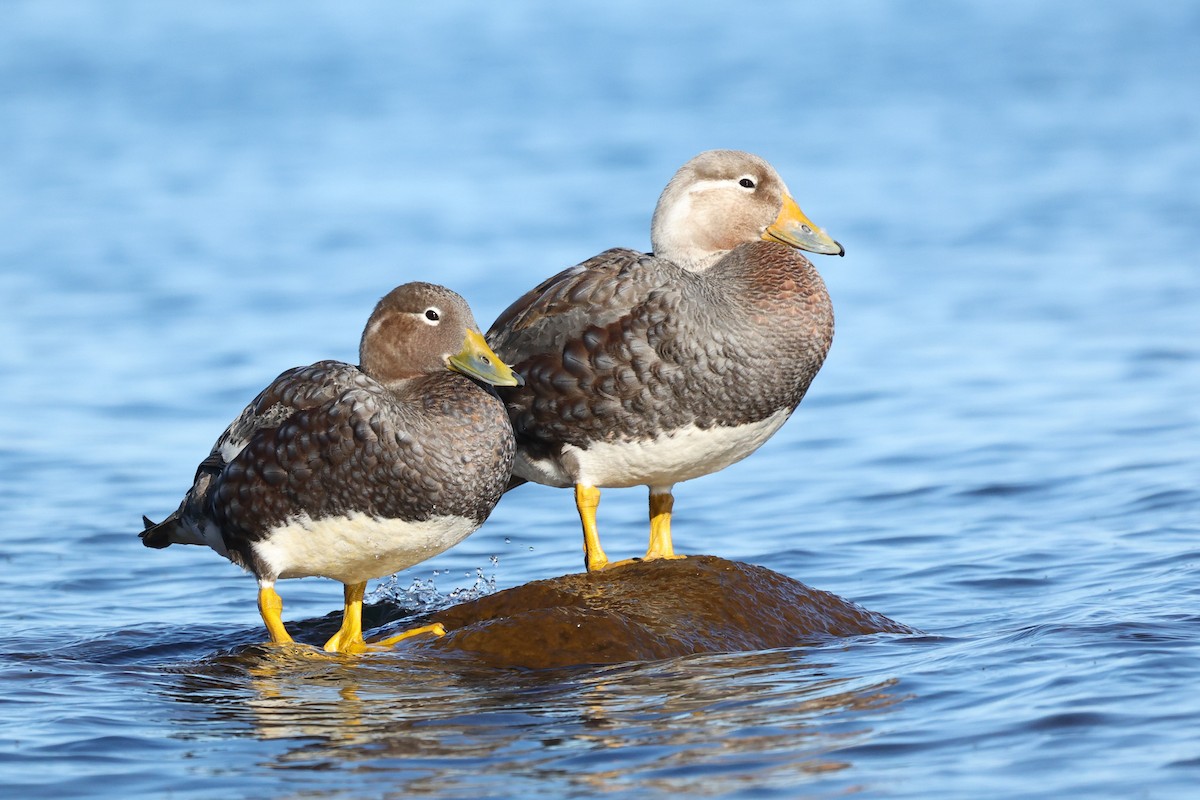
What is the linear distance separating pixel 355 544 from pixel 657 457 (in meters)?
1.37

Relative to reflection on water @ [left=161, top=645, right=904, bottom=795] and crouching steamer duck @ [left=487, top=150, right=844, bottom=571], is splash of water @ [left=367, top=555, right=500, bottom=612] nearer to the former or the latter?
crouching steamer duck @ [left=487, top=150, right=844, bottom=571]

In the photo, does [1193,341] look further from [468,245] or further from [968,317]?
[468,245]

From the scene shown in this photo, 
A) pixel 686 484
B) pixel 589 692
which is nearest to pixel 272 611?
pixel 589 692

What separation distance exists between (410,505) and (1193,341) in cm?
972

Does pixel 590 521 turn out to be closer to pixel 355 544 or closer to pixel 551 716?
pixel 355 544

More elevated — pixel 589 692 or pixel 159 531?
pixel 159 531

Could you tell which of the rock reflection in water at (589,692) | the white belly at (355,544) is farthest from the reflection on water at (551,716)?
the white belly at (355,544)

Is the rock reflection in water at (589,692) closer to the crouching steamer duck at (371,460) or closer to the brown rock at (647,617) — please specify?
the brown rock at (647,617)

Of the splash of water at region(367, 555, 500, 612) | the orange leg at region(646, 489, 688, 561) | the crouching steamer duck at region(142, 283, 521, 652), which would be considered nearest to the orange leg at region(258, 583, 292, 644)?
the crouching steamer duck at region(142, 283, 521, 652)

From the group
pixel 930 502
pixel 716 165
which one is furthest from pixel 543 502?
pixel 716 165

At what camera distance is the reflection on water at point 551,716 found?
583 centimetres

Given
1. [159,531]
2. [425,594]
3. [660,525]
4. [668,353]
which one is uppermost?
[668,353]

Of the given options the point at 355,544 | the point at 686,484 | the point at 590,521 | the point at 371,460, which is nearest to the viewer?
the point at 371,460

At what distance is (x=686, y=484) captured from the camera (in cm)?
1216
